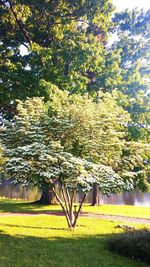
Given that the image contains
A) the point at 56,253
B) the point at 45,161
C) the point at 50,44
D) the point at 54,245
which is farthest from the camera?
the point at 50,44

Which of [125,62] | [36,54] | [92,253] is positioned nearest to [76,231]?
[92,253]

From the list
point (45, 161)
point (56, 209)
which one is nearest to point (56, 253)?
point (45, 161)

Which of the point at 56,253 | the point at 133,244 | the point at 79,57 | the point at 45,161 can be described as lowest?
the point at 56,253

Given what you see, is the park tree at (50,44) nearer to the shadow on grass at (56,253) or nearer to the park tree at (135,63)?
the park tree at (135,63)

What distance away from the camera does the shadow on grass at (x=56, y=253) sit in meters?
8.76

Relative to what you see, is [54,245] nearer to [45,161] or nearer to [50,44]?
[45,161]

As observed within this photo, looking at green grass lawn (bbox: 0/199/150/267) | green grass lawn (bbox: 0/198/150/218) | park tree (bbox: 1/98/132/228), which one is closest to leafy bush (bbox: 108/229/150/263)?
green grass lawn (bbox: 0/199/150/267)

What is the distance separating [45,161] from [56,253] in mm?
3420

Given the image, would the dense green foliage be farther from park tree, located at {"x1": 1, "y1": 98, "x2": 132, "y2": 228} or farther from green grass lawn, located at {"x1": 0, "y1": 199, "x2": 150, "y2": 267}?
green grass lawn, located at {"x1": 0, "y1": 199, "x2": 150, "y2": 267}

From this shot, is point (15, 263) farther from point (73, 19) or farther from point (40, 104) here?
point (73, 19)

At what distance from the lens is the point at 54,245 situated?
10.7 meters

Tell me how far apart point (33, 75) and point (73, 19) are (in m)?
5.27

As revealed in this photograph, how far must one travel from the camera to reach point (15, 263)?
8.37 m

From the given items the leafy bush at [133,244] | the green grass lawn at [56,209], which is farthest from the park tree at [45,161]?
the green grass lawn at [56,209]
